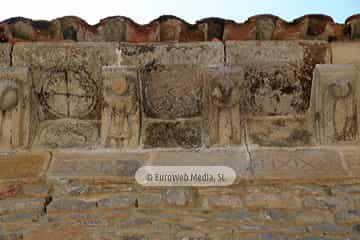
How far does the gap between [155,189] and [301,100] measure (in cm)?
93

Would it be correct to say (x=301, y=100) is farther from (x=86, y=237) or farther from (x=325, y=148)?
(x=86, y=237)

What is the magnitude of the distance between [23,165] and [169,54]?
0.94 metres

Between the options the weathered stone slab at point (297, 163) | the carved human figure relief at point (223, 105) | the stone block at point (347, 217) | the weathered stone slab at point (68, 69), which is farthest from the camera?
the weathered stone slab at point (68, 69)

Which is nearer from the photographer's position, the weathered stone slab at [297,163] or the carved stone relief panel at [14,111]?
the weathered stone slab at [297,163]

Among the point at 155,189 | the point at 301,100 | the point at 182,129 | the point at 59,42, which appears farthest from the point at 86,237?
the point at 301,100

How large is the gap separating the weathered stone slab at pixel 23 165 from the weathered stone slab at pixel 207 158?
552 mm

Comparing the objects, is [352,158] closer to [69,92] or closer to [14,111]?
[69,92]

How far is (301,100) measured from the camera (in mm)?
3537

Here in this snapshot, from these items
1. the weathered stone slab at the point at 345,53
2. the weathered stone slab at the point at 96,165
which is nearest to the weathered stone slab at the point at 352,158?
the weathered stone slab at the point at 345,53

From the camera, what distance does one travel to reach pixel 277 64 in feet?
11.5

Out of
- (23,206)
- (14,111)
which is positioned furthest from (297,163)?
(14,111)

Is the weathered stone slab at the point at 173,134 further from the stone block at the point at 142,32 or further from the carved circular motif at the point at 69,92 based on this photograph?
the stone block at the point at 142,32

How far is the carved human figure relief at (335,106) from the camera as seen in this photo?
11.3 feet

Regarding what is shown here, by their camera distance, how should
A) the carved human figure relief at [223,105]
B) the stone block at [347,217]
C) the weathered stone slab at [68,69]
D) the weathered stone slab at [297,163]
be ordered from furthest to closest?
the weathered stone slab at [68,69]
the carved human figure relief at [223,105]
the weathered stone slab at [297,163]
the stone block at [347,217]
